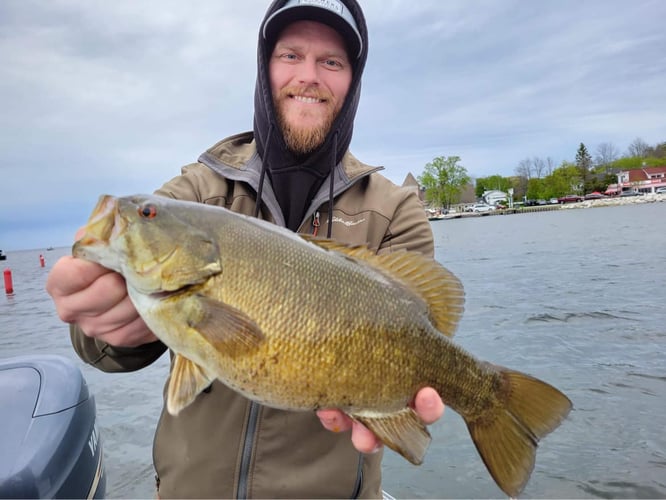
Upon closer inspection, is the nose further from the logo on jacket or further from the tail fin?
the tail fin

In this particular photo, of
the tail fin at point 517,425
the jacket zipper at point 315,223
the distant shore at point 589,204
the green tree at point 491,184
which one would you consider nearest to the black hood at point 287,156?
the jacket zipper at point 315,223

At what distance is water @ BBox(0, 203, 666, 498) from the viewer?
5047 millimetres

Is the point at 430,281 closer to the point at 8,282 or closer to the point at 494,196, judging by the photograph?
the point at 8,282

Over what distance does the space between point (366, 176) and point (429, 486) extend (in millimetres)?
3758

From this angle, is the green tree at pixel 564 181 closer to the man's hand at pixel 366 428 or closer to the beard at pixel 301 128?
the beard at pixel 301 128

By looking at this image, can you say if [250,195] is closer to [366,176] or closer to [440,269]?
[366,176]

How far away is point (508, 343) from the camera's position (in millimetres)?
9234

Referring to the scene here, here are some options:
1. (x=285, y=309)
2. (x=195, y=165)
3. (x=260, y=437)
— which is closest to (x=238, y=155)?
(x=195, y=165)

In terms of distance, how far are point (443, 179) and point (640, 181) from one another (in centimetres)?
3956

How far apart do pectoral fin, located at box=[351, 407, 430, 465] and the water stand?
136 inches

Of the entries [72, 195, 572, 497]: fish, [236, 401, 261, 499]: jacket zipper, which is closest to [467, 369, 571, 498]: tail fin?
[72, 195, 572, 497]: fish

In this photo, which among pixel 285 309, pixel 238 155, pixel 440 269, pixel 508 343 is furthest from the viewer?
pixel 508 343

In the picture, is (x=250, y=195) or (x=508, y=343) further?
(x=508, y=343)

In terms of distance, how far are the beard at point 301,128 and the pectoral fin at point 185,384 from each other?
5.15 ft
